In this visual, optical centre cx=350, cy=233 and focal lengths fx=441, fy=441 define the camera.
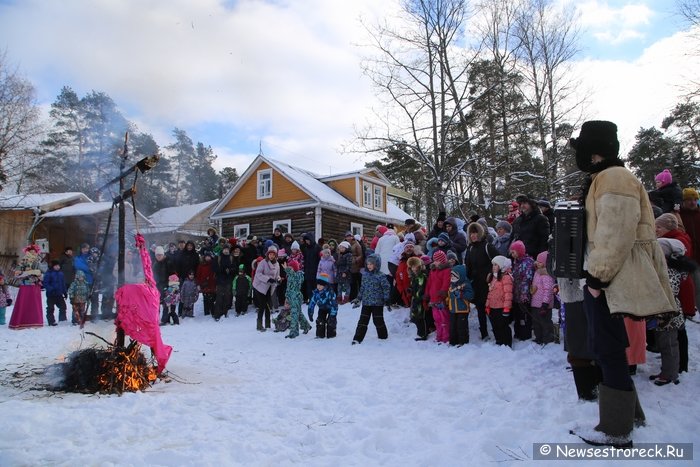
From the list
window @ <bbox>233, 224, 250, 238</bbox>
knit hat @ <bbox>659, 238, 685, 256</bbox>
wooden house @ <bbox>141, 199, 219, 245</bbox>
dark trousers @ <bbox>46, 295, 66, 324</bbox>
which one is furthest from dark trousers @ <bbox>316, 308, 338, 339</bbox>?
wooden house @ <bbox>141, 199, 219, 245</bbox>

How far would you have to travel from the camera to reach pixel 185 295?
1288cm

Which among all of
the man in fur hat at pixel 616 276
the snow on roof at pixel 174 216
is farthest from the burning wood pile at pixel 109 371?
the snow on roof at pixel 174 216

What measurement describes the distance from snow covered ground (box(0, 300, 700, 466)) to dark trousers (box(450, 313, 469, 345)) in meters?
0.42

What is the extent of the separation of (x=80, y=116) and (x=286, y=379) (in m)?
7.52

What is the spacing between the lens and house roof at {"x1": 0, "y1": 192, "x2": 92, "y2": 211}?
2168cm

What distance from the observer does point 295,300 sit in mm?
9406

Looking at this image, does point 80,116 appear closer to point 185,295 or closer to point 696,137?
point 185,295

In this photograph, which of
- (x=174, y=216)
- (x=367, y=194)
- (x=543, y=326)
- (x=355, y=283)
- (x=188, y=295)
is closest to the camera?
(x=543, y=326)

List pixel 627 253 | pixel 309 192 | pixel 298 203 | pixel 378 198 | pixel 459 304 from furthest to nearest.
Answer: pixel 378 198, pixel 298 203, pixel 309 192, pixel 459 304, pixel 627 253

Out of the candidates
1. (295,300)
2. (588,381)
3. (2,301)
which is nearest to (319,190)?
(295,300)

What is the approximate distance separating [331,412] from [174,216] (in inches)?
1447

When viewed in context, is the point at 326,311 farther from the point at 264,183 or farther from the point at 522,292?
the point at 264,183

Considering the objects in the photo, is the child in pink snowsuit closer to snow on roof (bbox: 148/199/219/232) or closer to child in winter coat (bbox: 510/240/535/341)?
child in winter coat (bbox: 510/240/535/341)

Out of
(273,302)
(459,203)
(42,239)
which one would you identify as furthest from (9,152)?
(459,203)
